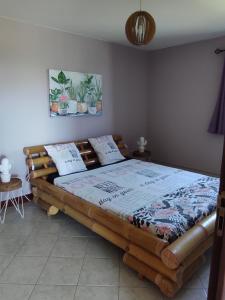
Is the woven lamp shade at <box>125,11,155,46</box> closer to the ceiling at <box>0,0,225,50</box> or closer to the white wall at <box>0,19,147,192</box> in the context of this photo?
the ceiling at <box>0,0,225,50</box>

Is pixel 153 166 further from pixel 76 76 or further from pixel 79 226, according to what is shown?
pixel 76 76

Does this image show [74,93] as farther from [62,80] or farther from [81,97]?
[62,80]

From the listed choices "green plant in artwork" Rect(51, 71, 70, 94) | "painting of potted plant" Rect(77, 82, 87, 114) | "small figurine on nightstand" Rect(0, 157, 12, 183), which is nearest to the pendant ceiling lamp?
"green plant in artwork" Rect(51, 71, 70, 94)

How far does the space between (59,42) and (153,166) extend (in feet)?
7.48

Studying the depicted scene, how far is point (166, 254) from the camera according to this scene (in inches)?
65.4

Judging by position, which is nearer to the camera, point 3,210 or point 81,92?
point 3,210

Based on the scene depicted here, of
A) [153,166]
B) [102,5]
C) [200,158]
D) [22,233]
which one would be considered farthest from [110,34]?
[22,233]

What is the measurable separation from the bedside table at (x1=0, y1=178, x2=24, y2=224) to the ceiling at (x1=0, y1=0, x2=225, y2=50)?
1.98 metres

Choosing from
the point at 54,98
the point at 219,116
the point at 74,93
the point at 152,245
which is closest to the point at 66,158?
the point at 54,98

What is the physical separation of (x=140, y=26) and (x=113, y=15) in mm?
1013

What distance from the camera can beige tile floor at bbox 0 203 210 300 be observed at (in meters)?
1.81

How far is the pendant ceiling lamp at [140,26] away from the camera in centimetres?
199

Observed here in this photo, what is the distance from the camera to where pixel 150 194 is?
2.54 meters

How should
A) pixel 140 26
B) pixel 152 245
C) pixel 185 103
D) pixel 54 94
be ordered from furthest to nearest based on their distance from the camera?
1. pixel 185 103
2. pixel 54 94
3. pixel 140 26
4. pixel 152 245
